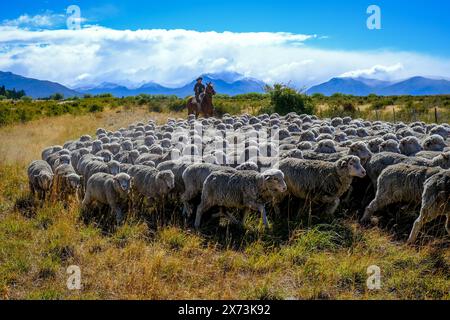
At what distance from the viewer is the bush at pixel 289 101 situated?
26.9 metres

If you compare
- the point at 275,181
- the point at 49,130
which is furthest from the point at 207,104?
the point at 275,181

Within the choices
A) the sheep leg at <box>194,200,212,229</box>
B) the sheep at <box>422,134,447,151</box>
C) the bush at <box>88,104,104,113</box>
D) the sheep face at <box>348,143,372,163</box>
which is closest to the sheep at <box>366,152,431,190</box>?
the sheep face at <box>348,143,372,163</box>

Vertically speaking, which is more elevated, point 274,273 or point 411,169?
point 411,169

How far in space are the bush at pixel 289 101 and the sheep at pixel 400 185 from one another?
63.6 feet

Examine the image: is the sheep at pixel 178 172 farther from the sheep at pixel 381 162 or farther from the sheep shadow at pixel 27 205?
the sheep at pixel 381 162

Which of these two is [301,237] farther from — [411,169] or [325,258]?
[411,169]

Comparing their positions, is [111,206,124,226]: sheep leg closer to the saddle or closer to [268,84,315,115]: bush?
[268,84,315,115]: bush

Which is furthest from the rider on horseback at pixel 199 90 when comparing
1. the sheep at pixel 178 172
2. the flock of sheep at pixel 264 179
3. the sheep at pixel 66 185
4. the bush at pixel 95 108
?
the sheep at pixel 178 172

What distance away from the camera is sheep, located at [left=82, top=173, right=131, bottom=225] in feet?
28.1

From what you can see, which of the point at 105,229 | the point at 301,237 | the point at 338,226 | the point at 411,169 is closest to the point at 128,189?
the point at 105,229

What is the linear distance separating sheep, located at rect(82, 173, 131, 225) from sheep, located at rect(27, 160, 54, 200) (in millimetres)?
1342

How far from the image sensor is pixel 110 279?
607 centimetres
